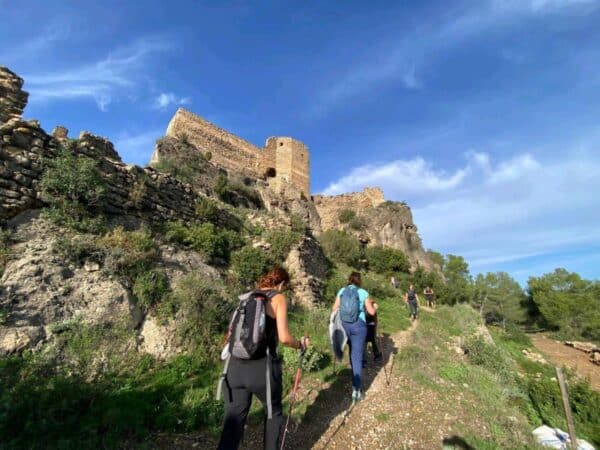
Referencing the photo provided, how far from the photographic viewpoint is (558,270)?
1431 inches

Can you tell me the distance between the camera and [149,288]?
20.6 ft

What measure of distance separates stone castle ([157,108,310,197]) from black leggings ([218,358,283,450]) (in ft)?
74.0

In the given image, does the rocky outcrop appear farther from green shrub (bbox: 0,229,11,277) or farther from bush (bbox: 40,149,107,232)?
green shrub (bbox: 0,229,11,277)

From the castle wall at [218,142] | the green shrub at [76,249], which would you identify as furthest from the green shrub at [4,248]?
the castle wall at [218,142]

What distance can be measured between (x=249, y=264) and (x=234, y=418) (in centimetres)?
683

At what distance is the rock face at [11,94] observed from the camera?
24.8 feet

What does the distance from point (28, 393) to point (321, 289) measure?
→ 8961 millimetres

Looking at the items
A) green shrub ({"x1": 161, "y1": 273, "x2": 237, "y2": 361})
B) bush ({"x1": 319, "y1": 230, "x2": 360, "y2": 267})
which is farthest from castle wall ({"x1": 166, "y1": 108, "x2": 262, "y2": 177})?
green shrub ({"x1": 161, "y1": 273, "x2": 237, "y2": 361})

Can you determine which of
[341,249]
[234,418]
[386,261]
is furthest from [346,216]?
[234,418]

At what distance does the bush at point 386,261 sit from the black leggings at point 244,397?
20208 mm

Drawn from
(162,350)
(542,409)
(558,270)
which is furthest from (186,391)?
(558,270)

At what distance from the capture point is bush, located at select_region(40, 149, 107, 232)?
21.9ft

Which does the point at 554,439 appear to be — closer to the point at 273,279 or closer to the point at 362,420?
the point at 362,420

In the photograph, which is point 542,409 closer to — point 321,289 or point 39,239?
point 321,289
